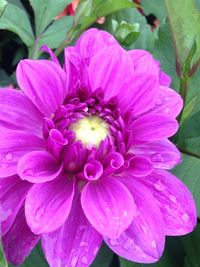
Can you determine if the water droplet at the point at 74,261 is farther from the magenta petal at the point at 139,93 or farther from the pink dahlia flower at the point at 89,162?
the magenta petal at the point at 139,93

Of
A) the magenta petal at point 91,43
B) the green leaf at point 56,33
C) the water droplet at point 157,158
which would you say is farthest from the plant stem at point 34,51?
the water droplet at point 157,158

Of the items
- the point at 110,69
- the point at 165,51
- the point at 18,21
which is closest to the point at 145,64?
the point at 110,69

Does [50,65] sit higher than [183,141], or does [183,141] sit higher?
[50,65]

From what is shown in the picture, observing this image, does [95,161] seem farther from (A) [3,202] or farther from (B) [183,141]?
(B) [183,141]

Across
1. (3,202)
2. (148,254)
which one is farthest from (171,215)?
(3,202)

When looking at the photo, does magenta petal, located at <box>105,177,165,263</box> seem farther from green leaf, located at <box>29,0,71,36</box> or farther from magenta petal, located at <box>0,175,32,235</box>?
green leaf, located at <box>29,0,71,36</box>

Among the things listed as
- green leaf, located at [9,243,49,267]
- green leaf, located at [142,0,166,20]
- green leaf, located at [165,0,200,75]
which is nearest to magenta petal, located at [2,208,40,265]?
green leaf, located at [9,243,49,267]
